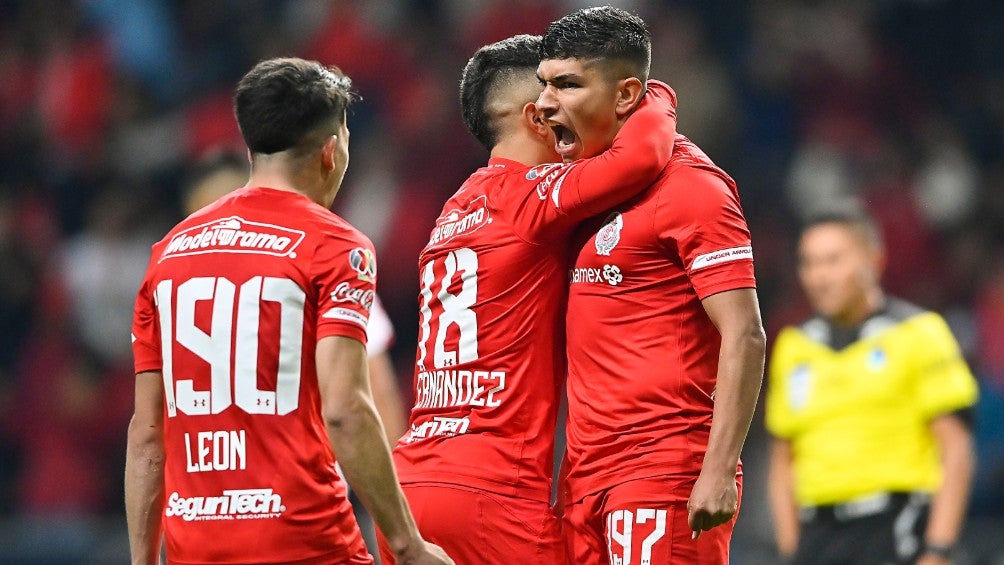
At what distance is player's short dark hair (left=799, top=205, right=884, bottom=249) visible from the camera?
6973 mm

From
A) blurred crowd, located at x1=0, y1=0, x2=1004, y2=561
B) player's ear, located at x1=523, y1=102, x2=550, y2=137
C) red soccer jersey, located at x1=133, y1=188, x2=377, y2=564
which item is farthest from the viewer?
blurred crowd, located at x1=0, y1=0, x2=1004, y2=561

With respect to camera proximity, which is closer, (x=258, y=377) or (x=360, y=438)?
(x=360, y=438)

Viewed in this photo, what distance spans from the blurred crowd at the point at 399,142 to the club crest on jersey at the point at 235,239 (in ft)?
19.4

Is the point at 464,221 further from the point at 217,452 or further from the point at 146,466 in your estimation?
the point at 146,466

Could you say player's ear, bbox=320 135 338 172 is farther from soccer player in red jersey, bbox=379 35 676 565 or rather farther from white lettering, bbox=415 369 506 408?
white lettering, bbox=415 369 506 408

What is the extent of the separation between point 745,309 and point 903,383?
294 centimetres

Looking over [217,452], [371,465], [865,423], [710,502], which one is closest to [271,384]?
[217,452]

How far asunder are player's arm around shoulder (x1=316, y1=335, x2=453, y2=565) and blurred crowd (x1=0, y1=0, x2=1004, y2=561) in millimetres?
5695

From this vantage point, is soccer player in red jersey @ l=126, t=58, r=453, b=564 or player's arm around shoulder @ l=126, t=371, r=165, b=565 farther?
player's arm around shoulder @ l=126, t=371, r=165, b=565

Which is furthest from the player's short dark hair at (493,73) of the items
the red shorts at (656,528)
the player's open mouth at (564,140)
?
the red shorts at (656,528)

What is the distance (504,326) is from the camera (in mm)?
4336

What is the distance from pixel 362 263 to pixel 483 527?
90 cm

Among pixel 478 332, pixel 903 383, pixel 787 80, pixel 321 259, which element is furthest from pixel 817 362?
pixel 787 80

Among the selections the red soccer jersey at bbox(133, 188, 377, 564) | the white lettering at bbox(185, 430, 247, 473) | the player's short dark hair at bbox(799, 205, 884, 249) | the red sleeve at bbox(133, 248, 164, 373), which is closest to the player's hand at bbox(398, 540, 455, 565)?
the red soccer jersey at bbox(133, 188, 377, 564)
